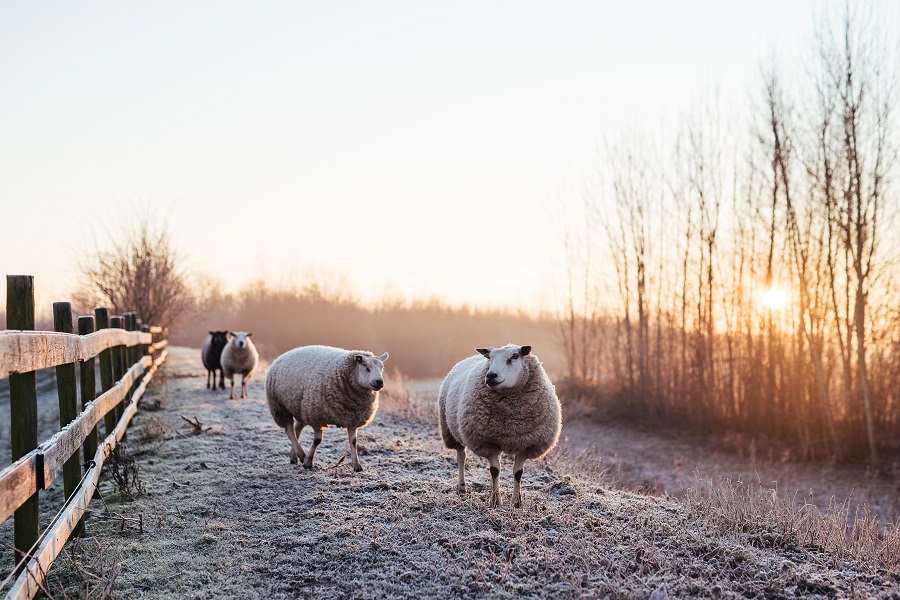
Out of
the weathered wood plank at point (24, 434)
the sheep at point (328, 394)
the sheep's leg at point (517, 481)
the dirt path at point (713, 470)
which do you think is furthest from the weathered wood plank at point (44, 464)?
the dirt path at point (713, 470)

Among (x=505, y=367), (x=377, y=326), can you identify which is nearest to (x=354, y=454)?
(x=505, y=367)

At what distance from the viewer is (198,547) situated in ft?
16.5

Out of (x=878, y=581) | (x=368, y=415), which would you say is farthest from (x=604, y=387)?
(x=878, y=581)

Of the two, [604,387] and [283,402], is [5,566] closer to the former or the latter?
[283,402]

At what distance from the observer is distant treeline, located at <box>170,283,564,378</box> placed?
3531 centimetres

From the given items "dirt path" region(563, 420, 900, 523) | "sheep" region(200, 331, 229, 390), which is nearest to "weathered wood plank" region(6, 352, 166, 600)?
"dirt path" region(563, 420, 900, 523)

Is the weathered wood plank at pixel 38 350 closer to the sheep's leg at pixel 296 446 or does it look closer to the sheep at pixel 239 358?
the sheep's leg at pixel 296 446

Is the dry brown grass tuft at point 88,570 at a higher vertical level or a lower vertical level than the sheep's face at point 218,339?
lower

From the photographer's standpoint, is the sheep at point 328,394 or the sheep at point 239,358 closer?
the sheep at point 328,394

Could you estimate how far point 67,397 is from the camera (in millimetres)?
4941

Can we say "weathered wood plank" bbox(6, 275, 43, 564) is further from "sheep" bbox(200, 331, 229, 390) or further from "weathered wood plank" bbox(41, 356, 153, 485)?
"sheep" bbox(200, 331, 229, 390)

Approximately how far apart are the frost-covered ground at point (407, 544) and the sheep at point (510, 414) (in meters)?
0.50

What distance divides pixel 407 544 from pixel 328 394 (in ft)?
9.84

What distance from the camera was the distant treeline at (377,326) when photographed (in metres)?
35.3
